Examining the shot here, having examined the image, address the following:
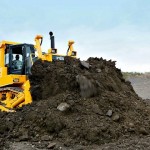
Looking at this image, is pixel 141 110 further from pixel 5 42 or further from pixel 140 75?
pixel 140 75

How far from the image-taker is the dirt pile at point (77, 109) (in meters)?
9.32

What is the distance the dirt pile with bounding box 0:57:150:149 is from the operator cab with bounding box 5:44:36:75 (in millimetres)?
1072

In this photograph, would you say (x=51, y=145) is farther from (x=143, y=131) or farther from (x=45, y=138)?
(x=143, y=131)

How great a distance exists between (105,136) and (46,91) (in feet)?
8.95

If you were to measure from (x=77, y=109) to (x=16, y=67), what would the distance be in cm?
417

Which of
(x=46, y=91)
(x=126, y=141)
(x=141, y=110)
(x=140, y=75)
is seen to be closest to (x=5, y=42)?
(x=46, y=91)

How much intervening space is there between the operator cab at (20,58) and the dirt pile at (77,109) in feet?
3.52

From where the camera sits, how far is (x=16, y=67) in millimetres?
13328

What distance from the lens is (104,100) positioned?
33.6ft

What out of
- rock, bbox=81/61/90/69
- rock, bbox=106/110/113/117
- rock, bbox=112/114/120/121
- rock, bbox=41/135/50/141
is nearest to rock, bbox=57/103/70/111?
rock, bbox=41/135/50/141

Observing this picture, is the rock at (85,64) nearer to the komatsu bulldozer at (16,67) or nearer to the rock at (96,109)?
the komatsu bulldozer at (16,67)

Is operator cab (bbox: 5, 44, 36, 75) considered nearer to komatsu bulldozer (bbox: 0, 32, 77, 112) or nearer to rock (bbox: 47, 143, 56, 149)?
komatsu bulldozer (bbox: 0, 32, 77, 112)

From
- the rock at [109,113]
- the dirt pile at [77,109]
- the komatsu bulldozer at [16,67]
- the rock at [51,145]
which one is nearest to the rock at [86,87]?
the dirt pile at [77,109]

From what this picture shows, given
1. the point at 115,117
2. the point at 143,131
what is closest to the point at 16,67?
the point at 115,117
